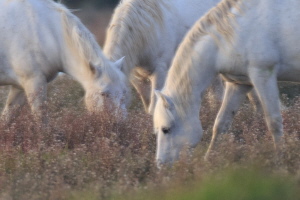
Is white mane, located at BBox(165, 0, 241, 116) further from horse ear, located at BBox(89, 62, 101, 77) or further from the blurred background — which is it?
the blurred background

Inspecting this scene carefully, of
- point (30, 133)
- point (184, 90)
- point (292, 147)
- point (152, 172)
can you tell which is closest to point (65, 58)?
point (30, 133)

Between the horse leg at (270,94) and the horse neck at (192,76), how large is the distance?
38 cm

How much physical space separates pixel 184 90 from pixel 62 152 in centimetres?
128

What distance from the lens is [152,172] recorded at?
19.3 ft

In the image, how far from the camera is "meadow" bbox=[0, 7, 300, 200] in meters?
4.53

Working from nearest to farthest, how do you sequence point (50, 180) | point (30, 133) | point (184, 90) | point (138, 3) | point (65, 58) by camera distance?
point (50, 180), point (184, 90), point (30, 133), point (65, 58), point (138, 3)

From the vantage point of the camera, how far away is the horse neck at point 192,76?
6.50m

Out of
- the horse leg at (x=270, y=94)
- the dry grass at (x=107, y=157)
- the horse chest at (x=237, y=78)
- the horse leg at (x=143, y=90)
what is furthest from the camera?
the horse leg at (x=143, y=90)

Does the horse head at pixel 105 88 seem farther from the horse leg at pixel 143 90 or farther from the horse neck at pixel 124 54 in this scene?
the horse leg at pixel 143 90

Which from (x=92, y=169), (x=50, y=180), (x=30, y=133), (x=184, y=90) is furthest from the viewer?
(x=30, y=133)

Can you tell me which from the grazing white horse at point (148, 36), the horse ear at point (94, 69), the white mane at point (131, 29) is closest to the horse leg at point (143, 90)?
the grazing white horse at point (148, 36)

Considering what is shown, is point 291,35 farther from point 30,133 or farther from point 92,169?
point 30,133

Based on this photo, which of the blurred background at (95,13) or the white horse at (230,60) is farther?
the blurred background at (95,13)

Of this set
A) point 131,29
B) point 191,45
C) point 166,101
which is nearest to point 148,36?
point 131,29
